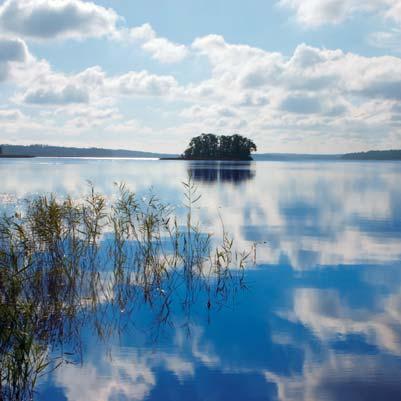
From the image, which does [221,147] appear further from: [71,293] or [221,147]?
[71,293]

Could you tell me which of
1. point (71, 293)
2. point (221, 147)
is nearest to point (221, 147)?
point (221, 147)

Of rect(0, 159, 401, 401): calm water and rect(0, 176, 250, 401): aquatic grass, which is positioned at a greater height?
rect(0, 176, 250, 401): aquatic grass

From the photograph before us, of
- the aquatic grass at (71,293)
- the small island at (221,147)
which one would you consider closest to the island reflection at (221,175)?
the aquatic grass at (71,293)

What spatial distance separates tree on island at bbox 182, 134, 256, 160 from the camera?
183125mm

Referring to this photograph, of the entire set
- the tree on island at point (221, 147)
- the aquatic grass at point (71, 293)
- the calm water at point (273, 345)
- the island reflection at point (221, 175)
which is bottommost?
the calm water at point (273, 345)

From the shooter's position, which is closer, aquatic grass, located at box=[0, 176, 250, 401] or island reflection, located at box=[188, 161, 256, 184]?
aquatic grass, located at box=[0, 176, 250, 401]

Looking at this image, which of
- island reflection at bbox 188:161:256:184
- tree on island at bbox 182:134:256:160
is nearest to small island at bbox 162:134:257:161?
tree on island at bbox 182:134:256:160

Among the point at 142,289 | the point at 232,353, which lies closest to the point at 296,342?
the point at 232,353

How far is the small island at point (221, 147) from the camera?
183125 millimetres

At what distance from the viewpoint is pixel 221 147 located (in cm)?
18600

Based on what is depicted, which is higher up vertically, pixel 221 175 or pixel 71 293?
pixel 221 175

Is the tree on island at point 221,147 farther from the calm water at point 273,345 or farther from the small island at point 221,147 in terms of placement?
the calm water at point 273,345

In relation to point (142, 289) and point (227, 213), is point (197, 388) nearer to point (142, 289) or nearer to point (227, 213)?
point (142, 289)

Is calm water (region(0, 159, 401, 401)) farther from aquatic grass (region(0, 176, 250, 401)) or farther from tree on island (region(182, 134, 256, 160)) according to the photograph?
tree on island (region(182, 134, 256, 160))
